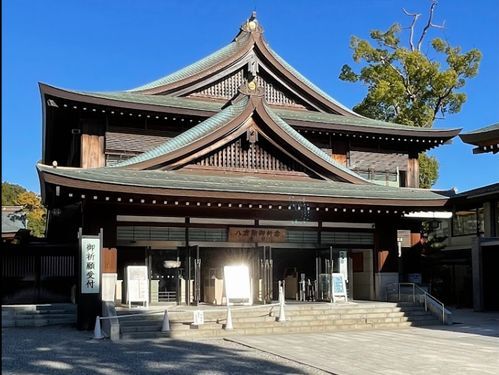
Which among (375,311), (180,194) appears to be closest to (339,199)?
(375,311)

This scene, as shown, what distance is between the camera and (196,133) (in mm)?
20312

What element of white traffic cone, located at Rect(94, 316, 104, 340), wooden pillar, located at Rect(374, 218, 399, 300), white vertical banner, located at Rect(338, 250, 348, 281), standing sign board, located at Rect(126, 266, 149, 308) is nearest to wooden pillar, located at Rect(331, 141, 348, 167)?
wooden pillar, located at Rect(374, 218, 399, 300)

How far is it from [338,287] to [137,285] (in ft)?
21.7

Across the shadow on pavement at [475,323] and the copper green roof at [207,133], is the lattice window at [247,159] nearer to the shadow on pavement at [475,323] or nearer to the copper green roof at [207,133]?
the copper green roof at [207,133]

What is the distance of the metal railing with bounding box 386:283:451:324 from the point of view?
19.0m

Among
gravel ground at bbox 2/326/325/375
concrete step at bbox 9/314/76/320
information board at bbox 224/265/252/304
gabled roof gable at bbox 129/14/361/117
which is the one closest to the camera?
gravel ground at bbox 2/326/325/375

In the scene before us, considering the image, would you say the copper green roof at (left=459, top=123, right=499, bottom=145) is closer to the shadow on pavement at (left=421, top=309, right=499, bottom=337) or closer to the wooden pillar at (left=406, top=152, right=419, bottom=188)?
the shadow on pavement at (left=421, top=309, right=499, bottom=337)

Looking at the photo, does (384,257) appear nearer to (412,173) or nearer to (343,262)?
(343,262)

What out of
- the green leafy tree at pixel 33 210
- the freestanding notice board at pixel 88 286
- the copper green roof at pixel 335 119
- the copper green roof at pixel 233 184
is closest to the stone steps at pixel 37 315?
the freestanding notice board at pixel 88 286

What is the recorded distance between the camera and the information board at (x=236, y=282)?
17594 millimetres

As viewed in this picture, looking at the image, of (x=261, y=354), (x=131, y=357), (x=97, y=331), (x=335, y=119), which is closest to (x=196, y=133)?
(x=97, y=331)

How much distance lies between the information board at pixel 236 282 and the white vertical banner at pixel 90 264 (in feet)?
12.2

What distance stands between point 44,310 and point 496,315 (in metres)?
15.5

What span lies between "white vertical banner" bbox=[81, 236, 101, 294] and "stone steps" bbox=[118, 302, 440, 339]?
1.24 m
